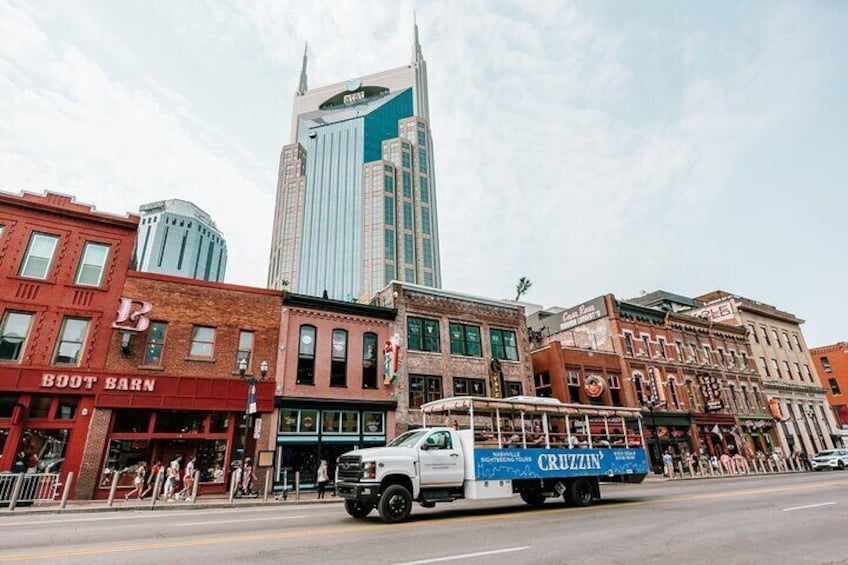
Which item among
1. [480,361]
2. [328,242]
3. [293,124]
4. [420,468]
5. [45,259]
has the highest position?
[293,124]

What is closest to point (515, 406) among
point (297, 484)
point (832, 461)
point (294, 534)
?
point (294, 534)

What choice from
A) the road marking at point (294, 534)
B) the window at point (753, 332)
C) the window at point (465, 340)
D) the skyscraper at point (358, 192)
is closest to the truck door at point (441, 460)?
the road marking at point (294, 534)

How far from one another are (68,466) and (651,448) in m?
36.6

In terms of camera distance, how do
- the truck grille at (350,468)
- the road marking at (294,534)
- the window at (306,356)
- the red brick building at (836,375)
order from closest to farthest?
1. the road marking at (294,534)
2. the truck grille at (350,468)
3. the window at (306,356)
4. the red brick building at (836,375)

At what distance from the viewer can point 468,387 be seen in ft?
93.8

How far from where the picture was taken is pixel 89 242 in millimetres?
21625

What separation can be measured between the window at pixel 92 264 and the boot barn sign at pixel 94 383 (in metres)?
4.49

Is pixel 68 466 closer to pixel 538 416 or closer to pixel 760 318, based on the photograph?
pixel 538 416

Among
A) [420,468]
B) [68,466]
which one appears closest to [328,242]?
[68,466]

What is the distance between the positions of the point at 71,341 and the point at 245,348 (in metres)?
7.24

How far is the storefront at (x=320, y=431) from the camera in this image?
22109 mm

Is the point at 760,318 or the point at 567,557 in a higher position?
the point at 760,318

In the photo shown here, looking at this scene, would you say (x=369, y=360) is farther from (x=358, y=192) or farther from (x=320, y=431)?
(x=358, y=192)

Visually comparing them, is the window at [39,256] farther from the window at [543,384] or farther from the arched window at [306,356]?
the window at [543,384]
